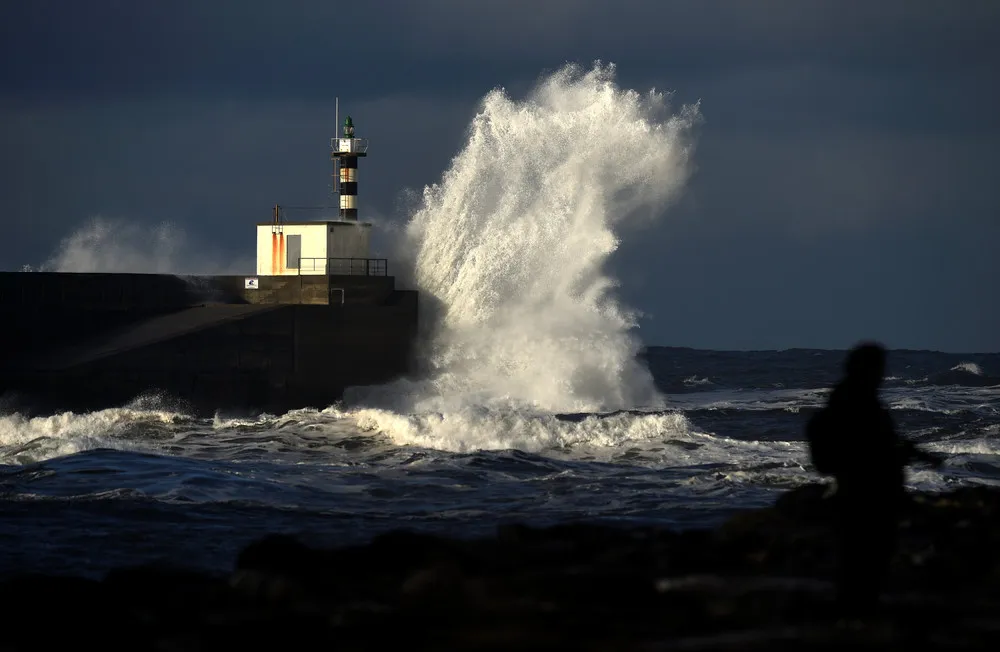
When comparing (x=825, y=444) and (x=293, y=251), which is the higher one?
(x=293, y=251)

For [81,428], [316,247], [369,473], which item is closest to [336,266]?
[316,247]

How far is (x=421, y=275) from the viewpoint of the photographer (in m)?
30.1

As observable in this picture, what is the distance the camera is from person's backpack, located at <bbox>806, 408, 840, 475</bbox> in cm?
596

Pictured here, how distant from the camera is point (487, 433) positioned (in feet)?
69.9

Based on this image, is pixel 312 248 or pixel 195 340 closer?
pixel 195 340

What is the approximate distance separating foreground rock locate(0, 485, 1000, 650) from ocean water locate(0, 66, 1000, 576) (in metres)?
3.55

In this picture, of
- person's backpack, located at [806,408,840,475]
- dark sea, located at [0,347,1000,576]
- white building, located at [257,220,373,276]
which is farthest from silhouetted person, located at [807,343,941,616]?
white building, located at [257,220,373,276]

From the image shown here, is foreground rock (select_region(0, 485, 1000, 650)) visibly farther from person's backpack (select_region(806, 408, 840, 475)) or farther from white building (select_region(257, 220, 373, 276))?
white building (select_region(257, 220, 373, 276))

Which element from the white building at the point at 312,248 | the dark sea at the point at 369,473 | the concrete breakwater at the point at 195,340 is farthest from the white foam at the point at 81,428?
the white building at the point at 312,248

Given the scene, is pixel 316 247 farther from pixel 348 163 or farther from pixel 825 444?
pixel 825 444

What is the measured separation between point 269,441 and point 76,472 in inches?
195

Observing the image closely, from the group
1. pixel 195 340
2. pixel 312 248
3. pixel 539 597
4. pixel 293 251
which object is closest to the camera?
pixel 539 597

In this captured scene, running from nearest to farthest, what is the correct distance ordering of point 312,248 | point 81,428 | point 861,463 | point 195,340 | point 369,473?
1. point 861,463
2. point 369,473
3. point 81,428
4. point 195,340
5. point 312,248

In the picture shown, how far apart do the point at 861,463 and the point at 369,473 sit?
40.9ft
